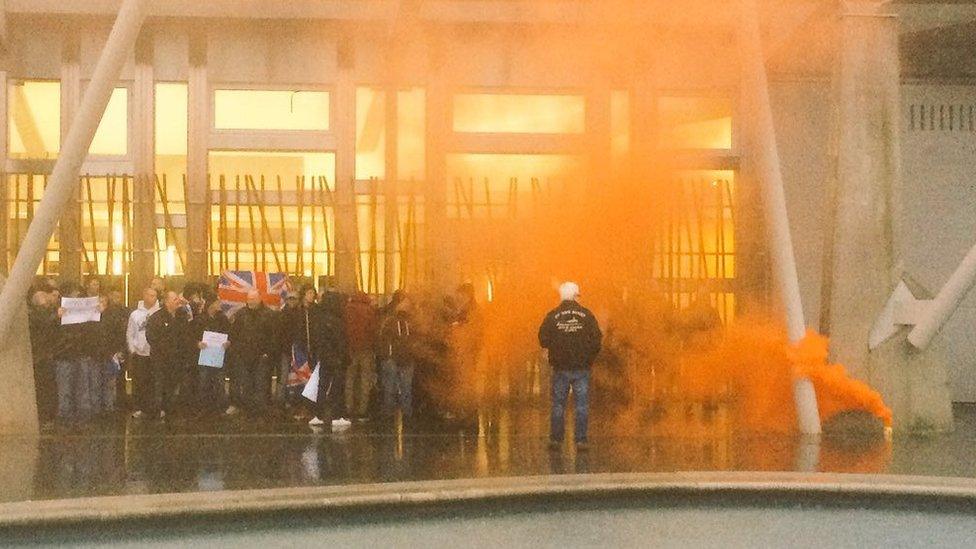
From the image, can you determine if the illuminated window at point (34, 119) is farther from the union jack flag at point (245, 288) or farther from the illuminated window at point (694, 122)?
the illuminated window at point (694, 122)

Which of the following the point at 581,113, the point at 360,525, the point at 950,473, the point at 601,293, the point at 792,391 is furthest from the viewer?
the point at 581,113

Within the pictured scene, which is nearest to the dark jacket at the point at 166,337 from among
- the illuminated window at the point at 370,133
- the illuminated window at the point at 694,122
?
the illuminated window at the point at 370,133

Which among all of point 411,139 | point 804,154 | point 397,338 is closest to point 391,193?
point 411,139

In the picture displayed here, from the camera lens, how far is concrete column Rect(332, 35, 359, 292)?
1898 cm

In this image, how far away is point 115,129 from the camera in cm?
1952

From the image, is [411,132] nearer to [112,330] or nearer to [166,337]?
[166,337]

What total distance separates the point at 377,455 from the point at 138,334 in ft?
16.1

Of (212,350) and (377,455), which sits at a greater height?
(212,350)

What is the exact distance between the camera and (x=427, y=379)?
1622 centimetres

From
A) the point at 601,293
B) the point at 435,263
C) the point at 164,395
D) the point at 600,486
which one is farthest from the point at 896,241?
the point at 164,395

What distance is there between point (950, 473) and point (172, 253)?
39.1 ft

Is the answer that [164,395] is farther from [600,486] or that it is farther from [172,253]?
[600,486]

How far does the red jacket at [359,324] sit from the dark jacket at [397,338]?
0.16 m

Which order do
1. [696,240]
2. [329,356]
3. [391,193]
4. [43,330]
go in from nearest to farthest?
1. [329,356]
2. [43,330]
3. [696,240]
4. [391,193]
